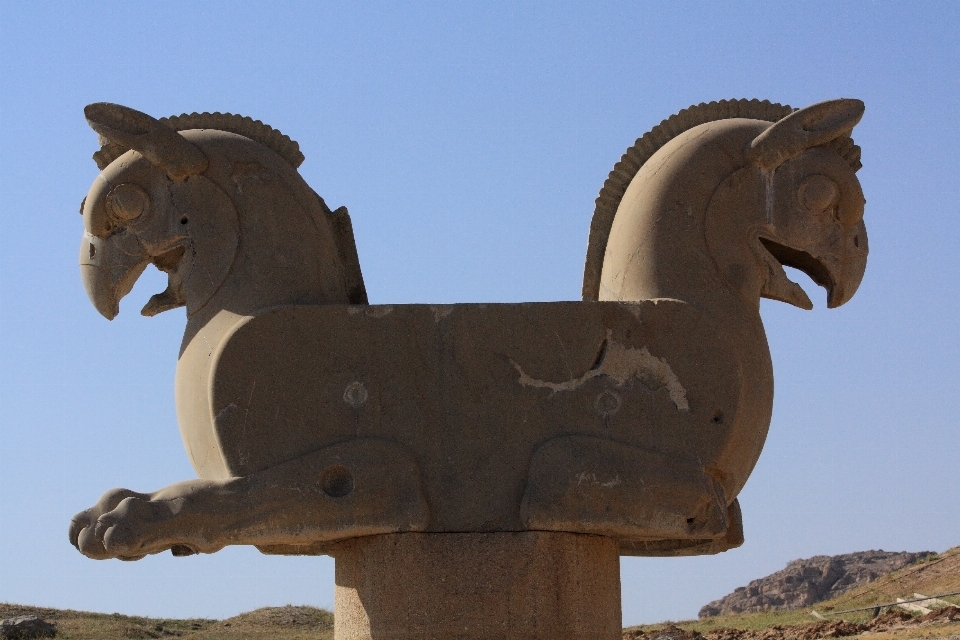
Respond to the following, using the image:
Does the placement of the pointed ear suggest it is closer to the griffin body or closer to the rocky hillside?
the griffin body

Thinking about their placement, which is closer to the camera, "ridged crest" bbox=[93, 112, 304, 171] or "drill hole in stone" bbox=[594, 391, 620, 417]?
"drill hole in stone" bbox=[594, 391, 620, 417]

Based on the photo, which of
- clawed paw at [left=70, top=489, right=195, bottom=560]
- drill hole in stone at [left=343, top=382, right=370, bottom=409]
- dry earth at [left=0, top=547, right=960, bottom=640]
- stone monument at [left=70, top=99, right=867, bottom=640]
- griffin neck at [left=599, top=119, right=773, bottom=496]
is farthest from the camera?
dry earth at [left=0, top=547, right=960, bottom=640]

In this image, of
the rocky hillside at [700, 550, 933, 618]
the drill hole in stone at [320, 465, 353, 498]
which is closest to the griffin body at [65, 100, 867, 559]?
the drill hole in stone at [320, 465, 353, 498]

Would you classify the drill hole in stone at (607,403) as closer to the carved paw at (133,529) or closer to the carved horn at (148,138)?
the carved paw at (133,529)

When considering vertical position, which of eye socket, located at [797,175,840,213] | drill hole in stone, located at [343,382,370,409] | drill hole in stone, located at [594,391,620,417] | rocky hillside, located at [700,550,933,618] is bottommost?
drill hole in stone, located at [594,391,620,417]

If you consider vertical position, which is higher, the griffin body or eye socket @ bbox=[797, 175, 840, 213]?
eye socket @ bbox=[797, 175, 840, 213]

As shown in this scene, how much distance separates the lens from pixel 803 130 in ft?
25.3

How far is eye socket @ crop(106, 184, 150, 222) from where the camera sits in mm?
7641

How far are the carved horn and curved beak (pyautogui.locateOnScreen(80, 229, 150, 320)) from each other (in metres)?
0.45

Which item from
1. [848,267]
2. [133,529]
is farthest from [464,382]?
[848,267]

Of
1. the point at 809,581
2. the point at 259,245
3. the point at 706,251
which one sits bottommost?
the point at 706,251

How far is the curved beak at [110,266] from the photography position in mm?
7742

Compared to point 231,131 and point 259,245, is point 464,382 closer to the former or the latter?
point 259,245

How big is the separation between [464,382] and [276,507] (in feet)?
3.60
